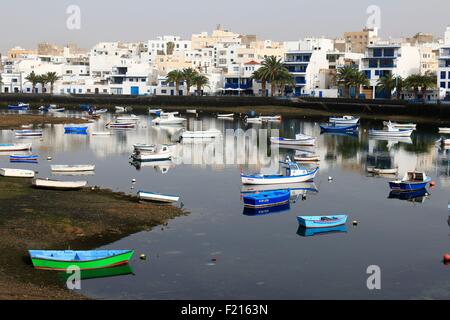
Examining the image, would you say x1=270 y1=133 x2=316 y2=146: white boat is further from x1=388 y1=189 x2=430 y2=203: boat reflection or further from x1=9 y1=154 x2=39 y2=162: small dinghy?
x1=9 y1=154 x2=39 y2=162: small dinghy

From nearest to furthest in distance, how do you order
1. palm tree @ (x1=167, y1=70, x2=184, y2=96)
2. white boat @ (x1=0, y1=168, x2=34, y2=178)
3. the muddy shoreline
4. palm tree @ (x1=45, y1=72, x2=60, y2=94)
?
the muddy shoreline < white boat @ (x1=0, y1=168, x2=34, y2=178) < palm tree @ (x1=167, y1=70, x2=184, y2=96) < palm tree @ (x1=45, y1=72, x2=60, y2=94)

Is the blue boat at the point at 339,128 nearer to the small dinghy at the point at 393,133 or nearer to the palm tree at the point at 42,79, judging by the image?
the small dinghy at the point at 393,133

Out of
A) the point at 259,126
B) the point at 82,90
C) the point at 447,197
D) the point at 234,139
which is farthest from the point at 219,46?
the point at 447,197

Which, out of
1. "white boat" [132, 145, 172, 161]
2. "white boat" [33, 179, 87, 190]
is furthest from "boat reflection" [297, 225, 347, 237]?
"white boat" [132, 145, 172, 161]

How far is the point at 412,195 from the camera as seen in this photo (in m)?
48.1

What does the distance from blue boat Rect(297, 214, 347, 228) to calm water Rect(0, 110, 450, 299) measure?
704 mm

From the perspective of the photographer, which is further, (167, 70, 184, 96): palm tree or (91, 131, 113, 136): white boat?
(167, 70, 184, 96): palm tree

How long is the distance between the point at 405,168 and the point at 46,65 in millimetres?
133018

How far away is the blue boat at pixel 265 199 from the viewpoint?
42.0 metres

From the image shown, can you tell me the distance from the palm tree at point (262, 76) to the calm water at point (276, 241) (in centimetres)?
7644

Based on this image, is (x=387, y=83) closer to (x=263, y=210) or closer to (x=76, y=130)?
(x=76, y=130)

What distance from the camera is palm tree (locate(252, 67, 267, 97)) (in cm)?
13900

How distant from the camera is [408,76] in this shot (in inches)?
4961

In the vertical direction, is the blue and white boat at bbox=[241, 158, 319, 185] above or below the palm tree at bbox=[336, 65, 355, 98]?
below
